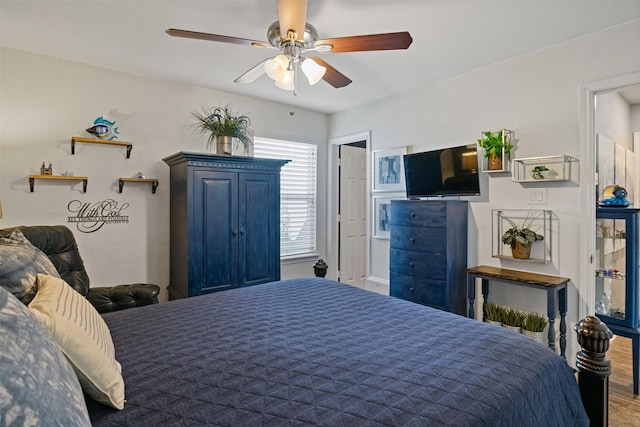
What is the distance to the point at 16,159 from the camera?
2.86m

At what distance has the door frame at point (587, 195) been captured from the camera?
2.64 meters

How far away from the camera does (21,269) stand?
1.15 m

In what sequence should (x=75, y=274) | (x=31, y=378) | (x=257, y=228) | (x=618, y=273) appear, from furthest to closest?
(x=257, y=228) < (x=618, y=273) < (x=75, y=274) < (x=31, y=378)

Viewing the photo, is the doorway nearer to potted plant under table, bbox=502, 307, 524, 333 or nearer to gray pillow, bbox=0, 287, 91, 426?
potted plant under table, bbox=502, 307, 524, 333

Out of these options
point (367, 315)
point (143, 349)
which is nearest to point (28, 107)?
point (143, 349)

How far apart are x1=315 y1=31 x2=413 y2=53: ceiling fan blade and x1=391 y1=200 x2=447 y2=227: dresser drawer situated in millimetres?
1623

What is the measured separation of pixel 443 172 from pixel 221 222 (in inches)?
87.7

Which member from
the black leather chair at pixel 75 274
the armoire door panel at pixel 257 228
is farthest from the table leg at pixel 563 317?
the black leather chair at pixel 75 274

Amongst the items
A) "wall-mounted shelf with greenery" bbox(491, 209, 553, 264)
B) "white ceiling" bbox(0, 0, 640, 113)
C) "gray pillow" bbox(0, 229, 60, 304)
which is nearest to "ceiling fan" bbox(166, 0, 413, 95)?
"white ceiling" bbox(0, 0, 640, 113)

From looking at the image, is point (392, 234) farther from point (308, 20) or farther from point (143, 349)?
point (143, 349)

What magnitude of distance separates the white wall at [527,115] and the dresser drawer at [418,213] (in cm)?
44

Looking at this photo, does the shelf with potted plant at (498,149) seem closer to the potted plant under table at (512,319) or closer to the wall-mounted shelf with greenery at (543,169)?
the wall-mounted shelf with greenery at (543,169)

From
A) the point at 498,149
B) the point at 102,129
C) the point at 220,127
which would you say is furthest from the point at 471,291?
the point at 102,129

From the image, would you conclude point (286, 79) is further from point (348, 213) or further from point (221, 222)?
point (348, 213)
